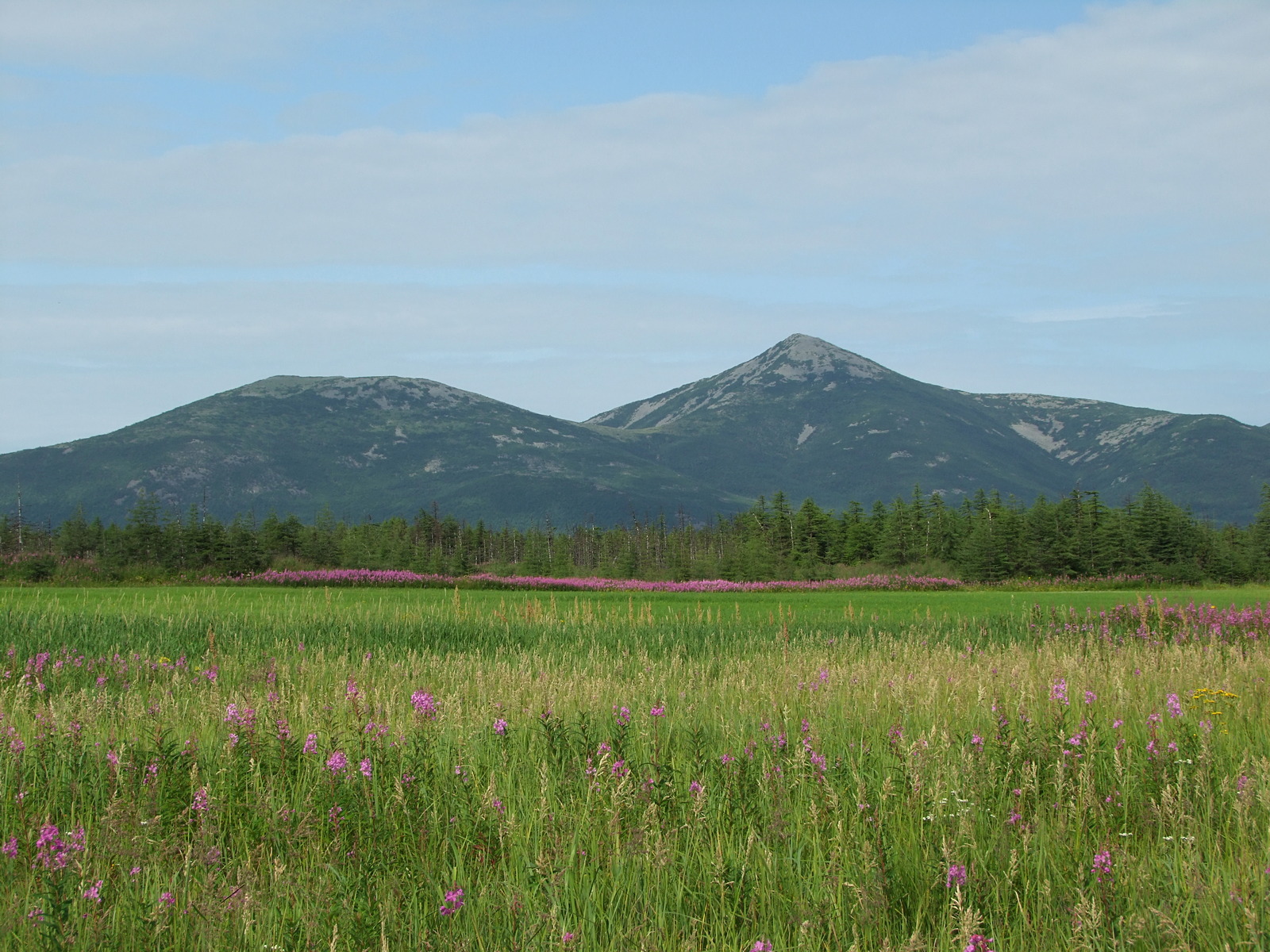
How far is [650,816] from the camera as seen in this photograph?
4.20 metres

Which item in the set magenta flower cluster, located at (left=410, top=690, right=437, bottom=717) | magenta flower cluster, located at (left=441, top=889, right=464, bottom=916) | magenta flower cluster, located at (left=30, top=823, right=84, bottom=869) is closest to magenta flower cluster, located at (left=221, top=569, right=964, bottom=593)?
magenta flower cluster, located at (left=410, top=690, right=437, bottom=717)

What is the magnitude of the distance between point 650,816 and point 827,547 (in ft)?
225

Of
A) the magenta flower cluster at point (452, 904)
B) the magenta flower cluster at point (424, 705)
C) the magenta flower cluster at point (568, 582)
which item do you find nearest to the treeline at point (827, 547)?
the magenta flower cluster at point (568, 582)

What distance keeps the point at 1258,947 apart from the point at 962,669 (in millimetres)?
7472

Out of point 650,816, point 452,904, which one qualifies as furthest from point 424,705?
point 452,904

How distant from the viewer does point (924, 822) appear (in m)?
4.90

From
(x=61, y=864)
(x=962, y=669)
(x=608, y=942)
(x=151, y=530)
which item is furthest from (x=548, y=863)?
(x=151, y=530)

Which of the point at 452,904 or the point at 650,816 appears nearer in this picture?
the point at 452,904

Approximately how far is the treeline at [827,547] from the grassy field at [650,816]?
133ft

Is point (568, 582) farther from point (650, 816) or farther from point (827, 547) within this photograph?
point (650, 816)

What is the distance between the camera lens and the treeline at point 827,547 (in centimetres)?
4716

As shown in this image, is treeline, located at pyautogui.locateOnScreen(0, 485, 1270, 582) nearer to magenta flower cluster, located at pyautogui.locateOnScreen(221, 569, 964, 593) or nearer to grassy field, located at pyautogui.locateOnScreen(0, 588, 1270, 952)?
magenta flower cluster, located at pyautogui.locateOnScreen(221, 569, 964, 593)

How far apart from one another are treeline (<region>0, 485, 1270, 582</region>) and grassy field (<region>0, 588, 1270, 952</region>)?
1601 inches

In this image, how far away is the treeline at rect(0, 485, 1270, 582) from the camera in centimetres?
4716
